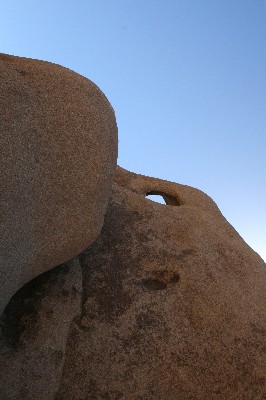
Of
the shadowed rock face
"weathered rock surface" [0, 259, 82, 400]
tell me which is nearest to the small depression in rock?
the shadowed rock face

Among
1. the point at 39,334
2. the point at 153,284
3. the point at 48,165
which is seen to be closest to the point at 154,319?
the point at 153,284

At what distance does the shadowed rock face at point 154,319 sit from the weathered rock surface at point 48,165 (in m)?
0.47

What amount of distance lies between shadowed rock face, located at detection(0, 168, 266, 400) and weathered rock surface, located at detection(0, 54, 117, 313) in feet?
1.54

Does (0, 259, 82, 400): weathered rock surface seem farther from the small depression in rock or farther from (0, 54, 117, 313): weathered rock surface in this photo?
the small depression in rock

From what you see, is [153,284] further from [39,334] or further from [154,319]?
[39,334]

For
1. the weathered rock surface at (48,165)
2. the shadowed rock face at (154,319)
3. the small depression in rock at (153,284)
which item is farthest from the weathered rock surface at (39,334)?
the small depression in rock at (153,284)

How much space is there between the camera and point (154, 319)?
2.91 m

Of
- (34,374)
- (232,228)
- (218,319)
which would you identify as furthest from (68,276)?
(232,228)

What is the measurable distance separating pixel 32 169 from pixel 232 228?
7.68ft

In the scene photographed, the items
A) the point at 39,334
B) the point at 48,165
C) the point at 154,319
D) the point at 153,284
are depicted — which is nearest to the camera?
the point at 48,165

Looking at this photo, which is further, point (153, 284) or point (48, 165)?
point (153, 284)

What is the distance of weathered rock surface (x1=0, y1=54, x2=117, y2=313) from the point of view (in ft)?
7.20

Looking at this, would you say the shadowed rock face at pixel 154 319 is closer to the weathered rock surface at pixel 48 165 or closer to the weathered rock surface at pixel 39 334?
the weathered rock surface at pixel 39 334

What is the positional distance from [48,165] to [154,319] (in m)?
1.26
